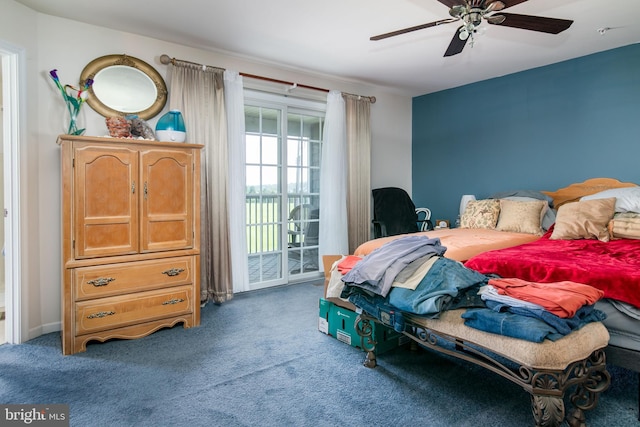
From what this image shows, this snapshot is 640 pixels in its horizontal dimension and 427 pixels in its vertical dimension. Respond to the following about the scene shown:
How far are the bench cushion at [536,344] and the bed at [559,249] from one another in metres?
0.02

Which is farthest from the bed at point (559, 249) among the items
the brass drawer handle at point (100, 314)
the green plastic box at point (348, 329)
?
the brass drawer handle at point (100, 314)

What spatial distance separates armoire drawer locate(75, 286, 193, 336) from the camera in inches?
100

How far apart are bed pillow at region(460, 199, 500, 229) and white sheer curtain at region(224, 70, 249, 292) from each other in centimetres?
258

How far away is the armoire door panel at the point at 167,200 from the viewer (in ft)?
9.18

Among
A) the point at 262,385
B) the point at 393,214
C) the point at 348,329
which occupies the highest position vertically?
the point at 393,214

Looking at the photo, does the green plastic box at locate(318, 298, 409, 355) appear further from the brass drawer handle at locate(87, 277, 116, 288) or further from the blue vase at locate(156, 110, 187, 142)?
the blue vase at locate(156, 110, 187, 142)

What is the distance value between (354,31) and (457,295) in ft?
8.15

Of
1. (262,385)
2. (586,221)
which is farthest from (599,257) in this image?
(262,385)

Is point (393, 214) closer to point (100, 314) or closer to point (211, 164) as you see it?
point (211, 164)

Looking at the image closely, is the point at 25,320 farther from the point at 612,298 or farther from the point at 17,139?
the point at 612,298

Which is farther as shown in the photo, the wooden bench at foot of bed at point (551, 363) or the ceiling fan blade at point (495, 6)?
the ceiling fan blade at point (495, 6)

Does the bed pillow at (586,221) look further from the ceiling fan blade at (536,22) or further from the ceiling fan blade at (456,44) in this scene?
the ceiling fan blade at (456,44)

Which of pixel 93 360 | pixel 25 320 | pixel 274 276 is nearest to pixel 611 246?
pixel 274 276

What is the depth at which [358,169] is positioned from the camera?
4668mm
